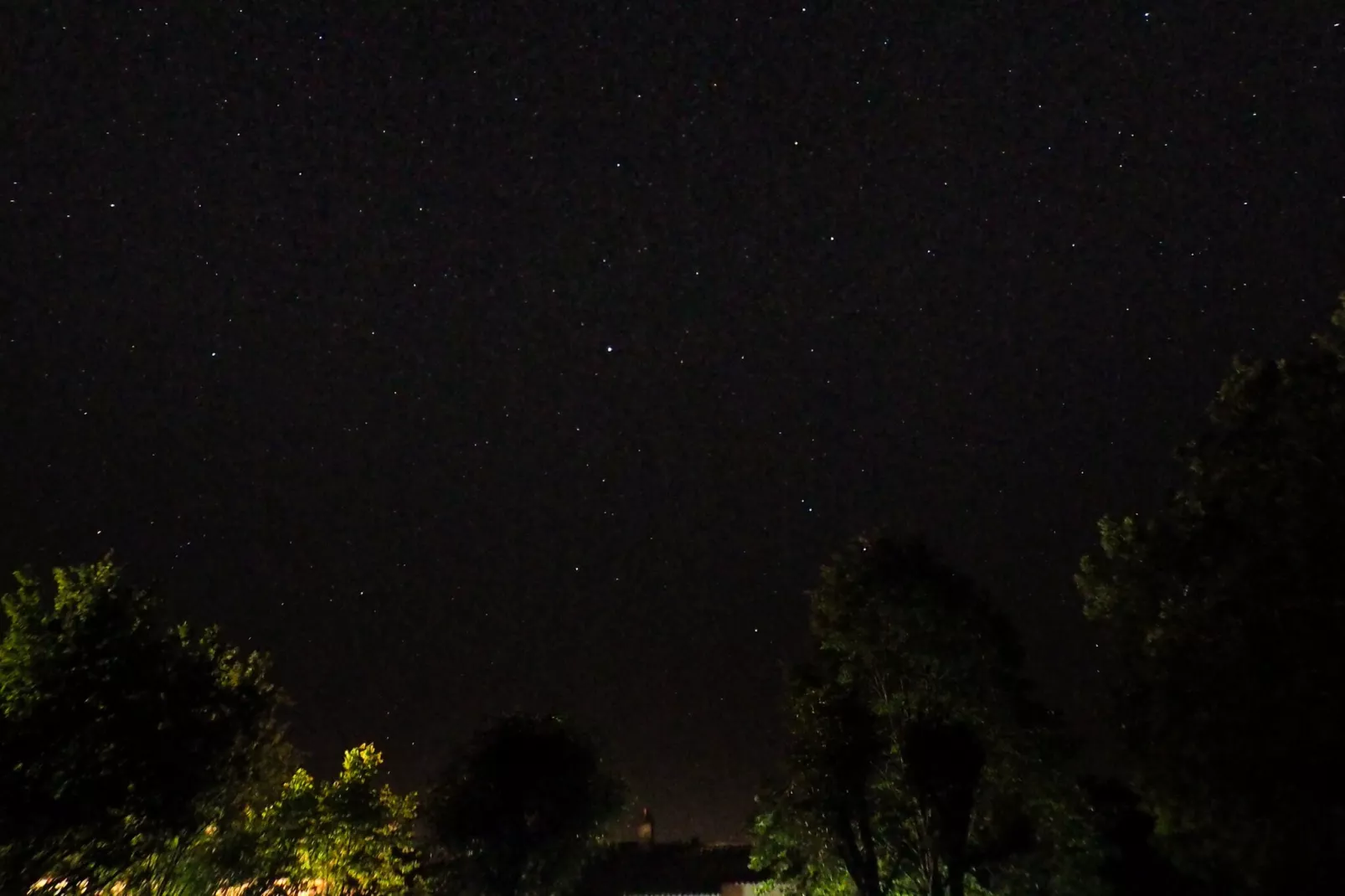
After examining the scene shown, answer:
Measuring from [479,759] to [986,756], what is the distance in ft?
51.0

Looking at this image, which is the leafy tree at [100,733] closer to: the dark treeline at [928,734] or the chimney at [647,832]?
the dark treeline at [928,734]

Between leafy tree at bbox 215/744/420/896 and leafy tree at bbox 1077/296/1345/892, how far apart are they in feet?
63.2

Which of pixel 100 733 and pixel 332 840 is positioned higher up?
pixel 100 733

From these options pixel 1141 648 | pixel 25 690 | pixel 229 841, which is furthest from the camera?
pixel 229 841

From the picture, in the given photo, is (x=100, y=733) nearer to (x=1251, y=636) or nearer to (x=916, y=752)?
(x=916, y=752)

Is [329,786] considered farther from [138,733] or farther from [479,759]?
[138,733]

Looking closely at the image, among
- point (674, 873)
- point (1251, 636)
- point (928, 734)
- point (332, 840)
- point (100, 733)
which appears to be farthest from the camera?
point (674, 873)

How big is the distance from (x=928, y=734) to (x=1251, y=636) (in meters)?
7.19

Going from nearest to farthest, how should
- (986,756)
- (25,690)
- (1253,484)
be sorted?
(1253,484) < (25,690) < (986,756)

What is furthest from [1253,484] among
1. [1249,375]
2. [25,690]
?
[25,690]

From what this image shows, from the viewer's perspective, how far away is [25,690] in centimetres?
1686

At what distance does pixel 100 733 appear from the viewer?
17094mm

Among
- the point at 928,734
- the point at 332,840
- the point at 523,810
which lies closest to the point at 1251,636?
the point at 928,734

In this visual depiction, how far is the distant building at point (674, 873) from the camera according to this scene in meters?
54.4
